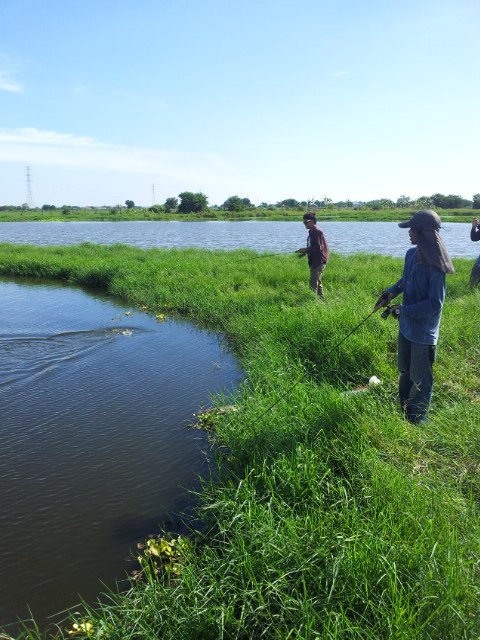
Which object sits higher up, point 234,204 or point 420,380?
point 234,204

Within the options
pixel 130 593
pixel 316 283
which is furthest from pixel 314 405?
pixel 316 283

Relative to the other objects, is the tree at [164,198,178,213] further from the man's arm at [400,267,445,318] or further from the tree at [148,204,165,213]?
the man's arm at [400,267,445,318]

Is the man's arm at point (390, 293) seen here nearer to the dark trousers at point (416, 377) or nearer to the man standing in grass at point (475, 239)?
the dark trousers at point (416, 377)

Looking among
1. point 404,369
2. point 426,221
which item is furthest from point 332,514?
point 426,221

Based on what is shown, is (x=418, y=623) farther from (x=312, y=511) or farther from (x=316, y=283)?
(x=316, y=283)

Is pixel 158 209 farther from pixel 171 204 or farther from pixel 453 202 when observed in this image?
pixel 453 202

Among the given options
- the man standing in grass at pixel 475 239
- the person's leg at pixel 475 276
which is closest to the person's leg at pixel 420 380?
the man standing in grass at pixel 475 239

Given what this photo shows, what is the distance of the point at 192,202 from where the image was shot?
3716 inches

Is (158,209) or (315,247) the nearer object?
(315,247)

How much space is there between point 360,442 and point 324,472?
18.2 inches

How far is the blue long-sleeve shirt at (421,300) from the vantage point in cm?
413

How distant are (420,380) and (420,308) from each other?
2.42 feet

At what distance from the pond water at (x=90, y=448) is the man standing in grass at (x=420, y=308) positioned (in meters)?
2.39

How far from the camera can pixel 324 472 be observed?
372 centimetres
